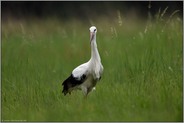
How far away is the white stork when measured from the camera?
8.09 m

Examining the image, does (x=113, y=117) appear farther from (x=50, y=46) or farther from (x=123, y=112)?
(x=50, y=46)

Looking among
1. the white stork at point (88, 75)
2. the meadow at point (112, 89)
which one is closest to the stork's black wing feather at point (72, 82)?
the white stork at point (88, 75)

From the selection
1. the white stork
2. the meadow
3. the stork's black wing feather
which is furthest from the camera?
the stork's black wing feather

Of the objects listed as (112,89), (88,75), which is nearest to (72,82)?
(88,75)

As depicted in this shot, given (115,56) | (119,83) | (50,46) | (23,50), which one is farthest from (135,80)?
(50,46)

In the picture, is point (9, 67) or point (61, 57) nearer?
point (9, 67)

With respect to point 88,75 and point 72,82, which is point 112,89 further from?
point 72,82

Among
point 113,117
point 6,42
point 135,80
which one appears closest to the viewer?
point 113,117

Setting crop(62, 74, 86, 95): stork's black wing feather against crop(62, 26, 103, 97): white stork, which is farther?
crop(62, 74, 86, 95): stork's black wing feather

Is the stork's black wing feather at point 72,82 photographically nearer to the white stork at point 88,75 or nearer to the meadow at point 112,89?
the white stork at point 88,75

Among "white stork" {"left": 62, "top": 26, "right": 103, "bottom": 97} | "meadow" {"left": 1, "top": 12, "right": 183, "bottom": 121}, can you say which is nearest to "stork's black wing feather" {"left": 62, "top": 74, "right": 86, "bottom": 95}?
"white stork" {"left": 62, "top": 26, "right": 103, "bottom": 97}

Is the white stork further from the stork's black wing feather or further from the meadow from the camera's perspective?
the meadow

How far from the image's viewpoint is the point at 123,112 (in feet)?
21.4

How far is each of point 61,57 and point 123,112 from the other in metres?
6.12
